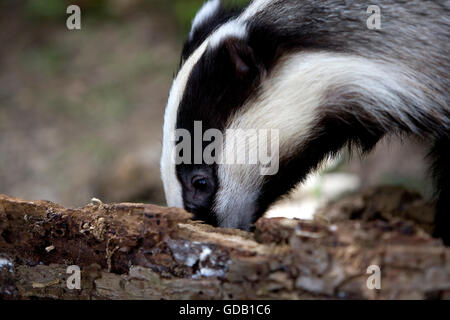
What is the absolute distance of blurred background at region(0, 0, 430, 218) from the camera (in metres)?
4.62

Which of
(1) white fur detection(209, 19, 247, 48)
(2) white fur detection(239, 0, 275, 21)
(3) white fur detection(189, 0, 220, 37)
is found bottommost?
(1) white fur detection(209, 19, 247, 48)

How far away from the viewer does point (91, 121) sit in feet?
18.7

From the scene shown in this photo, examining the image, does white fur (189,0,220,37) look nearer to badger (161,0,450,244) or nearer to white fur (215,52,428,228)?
badger (161,0,450,244)

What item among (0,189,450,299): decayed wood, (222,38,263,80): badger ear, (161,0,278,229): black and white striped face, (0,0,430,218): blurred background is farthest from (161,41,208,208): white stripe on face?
(0,0,430,218): blurred background

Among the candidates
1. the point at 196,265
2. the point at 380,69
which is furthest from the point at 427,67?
the point at 196,265

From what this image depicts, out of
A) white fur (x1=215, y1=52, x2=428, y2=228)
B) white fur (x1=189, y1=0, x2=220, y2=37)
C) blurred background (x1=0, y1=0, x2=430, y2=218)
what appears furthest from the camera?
blurred background (x1=0, y1=0, x2=430, y2=218)

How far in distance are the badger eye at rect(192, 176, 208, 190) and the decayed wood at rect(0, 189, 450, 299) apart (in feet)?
1.27

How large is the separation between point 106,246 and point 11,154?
4.08 m

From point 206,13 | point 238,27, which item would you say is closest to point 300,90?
point 238,27

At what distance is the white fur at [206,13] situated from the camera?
2.37 metres

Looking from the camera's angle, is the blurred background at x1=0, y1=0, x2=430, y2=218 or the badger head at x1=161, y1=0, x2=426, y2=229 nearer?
the badger head at x1=161, y1=0, x2=426, y2=229

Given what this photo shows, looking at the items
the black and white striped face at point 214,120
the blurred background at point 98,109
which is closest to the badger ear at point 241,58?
the black and white striped face at point 214,120

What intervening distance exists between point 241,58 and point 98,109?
4.07 metres

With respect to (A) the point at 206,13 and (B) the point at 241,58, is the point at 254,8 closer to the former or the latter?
(B) the point at 241,58
